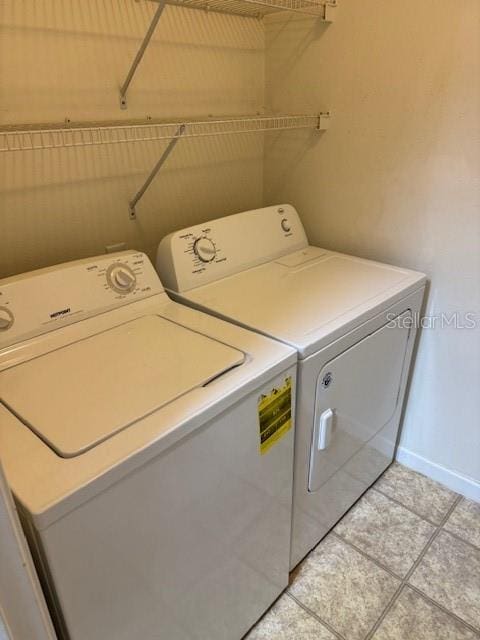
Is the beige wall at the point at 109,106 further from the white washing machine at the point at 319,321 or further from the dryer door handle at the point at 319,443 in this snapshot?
the dryer door handle at the point at 319,443

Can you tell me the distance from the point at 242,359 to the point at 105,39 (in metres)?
1.14

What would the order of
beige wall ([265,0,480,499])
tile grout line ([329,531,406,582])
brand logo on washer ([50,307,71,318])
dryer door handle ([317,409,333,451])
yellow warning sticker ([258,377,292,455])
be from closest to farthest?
yellow warning sticker ([258,377,292,455])
brand logo on washer ([50,307,71,318])
dryer door handle ([317,409,333,451])
beige wall ([265,0,480,499])
tile grout line ([329,531,406,582])

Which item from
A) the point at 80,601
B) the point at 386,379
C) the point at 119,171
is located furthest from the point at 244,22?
the point at 80,601

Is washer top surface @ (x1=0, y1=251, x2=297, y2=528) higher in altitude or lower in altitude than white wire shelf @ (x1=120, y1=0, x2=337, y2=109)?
lower

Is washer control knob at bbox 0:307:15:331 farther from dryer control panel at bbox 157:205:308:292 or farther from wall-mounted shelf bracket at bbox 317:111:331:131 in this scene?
wall-mounted shelf bracket at bbox 317:111:331:131

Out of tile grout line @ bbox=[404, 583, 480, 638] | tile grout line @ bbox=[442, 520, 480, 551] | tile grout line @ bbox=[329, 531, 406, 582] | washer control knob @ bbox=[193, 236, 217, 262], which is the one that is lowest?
tile grout line @ bbox=[404, 583, 480, 638]

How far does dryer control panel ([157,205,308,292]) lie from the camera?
1.64 meters

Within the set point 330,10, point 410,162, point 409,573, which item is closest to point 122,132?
point 330,10

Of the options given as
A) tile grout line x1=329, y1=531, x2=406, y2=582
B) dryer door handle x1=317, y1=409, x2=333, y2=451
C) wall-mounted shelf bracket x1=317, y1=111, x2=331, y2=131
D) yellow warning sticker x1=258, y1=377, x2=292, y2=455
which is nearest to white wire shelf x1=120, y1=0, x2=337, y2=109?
wall-mounted shelf bracket x1=317, y1=111, x2=331, y2=131

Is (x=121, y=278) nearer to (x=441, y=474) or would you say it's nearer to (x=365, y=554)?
(x=365, y=554)

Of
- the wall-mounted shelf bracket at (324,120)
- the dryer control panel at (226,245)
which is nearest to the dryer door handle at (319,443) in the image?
the dryer control panel at (226,245)

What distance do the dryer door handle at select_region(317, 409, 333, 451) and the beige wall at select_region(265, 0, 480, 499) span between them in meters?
0.70

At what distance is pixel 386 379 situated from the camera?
1.82m

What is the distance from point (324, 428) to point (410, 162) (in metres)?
1.04
